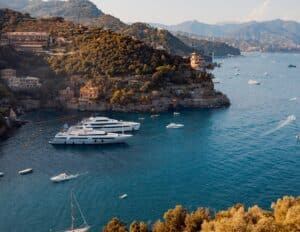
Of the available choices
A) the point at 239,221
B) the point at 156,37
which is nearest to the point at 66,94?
the point at 239,221

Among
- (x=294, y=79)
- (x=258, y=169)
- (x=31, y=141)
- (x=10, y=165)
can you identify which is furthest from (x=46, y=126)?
(x=294, y=79)

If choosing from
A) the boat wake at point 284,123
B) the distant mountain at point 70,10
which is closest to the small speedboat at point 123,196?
the boat wake at point 284,123

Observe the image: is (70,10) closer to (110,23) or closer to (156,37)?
(110,23)

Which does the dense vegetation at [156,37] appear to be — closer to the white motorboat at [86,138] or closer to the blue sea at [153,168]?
the blue sea at [153,168]

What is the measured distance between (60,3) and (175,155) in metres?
165

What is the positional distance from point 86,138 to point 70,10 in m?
134

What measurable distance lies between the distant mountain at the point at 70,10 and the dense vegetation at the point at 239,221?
12681 cm

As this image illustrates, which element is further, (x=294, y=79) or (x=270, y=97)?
(x=294, y=79)

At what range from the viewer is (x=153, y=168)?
3706cm

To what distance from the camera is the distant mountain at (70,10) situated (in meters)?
159

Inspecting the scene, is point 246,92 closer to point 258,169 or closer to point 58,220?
point 258,169

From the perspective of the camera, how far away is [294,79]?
317 feet

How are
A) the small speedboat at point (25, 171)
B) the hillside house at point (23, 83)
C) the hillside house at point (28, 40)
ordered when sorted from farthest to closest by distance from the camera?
1. the hillside house at point (28, 40)
2. the hillside house at point (23, 83)
3. the small speedboat at point (25, 171)

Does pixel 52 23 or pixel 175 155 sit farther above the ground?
pixel 52 23
